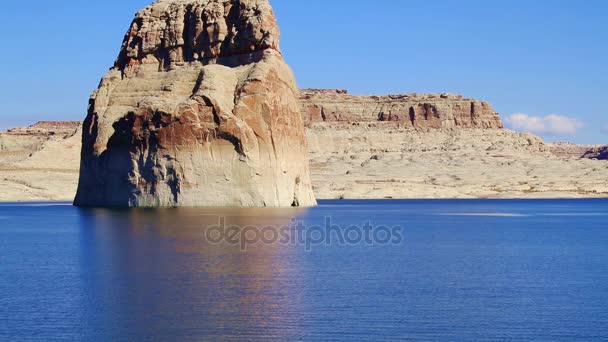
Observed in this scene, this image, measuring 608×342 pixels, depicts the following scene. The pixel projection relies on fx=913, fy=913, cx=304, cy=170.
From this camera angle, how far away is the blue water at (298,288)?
25.9 m

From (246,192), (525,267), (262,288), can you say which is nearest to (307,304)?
(262,288)

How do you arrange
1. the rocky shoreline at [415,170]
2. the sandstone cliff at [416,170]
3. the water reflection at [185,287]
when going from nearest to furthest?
the water reflection at [185,287] < the rocky shoreline at [415,170] < the sandstone cliff at [416,170]

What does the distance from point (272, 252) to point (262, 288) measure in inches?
447

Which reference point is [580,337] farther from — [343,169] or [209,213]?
Answer: [343,169]

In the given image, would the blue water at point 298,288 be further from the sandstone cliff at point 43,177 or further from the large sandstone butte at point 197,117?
the sandstone cliff at point 43,177

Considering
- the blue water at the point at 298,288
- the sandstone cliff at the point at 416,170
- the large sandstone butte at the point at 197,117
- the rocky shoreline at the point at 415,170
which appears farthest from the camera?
the sandstone cliff at the point at 416,170

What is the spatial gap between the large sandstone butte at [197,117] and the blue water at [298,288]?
24.8m

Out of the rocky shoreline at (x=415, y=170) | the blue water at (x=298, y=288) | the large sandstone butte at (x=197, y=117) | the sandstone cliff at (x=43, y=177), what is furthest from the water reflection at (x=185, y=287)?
the rocky shoreline at (x=415, y=170)

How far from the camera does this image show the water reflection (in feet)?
85.5

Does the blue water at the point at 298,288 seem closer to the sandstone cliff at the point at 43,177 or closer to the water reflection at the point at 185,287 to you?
the water reflection at the point at 185,287

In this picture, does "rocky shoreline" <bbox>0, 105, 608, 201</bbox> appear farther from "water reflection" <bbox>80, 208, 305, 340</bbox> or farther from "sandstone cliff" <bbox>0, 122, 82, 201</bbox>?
"water reflection" <bbox>80, 208, 305, 340</bbox>

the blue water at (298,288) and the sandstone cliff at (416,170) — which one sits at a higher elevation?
the sandstone cliff at (416,170)

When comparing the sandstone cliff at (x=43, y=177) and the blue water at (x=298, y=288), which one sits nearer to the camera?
the blue water at (x=298, y=288)

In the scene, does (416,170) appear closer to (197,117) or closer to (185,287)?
(197,117)
